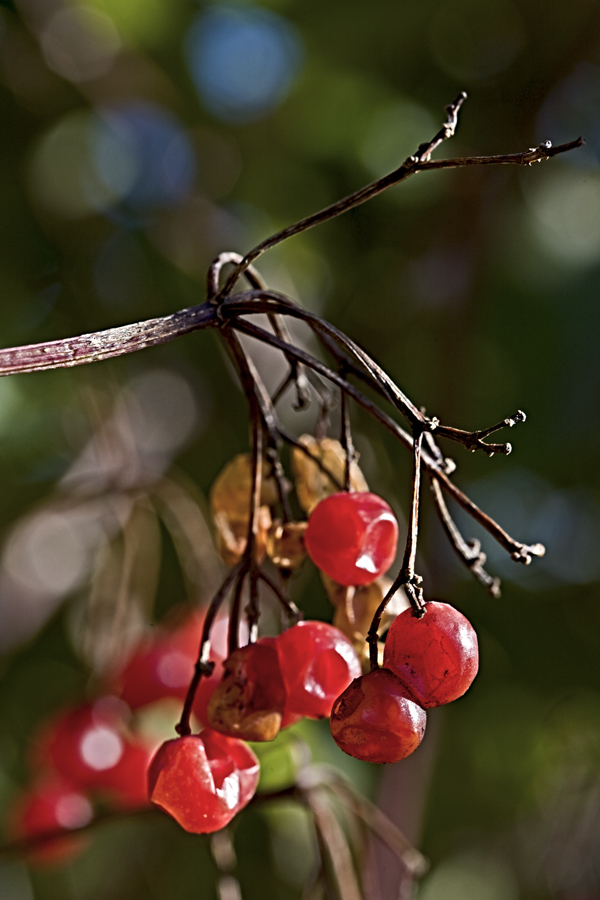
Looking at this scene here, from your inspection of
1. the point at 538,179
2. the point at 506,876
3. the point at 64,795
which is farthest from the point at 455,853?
the point at 538,179

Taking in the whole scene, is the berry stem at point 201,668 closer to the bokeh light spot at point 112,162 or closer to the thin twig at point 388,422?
the thin twig at point 388,422

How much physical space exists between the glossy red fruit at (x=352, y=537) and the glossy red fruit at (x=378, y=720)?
3.4 inches

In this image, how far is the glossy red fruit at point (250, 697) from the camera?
574 mm

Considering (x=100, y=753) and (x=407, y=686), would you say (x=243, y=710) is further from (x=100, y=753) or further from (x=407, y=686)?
(x=100, y=753)

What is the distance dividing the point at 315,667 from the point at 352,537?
0.31 feet

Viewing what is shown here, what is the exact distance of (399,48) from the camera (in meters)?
1.67

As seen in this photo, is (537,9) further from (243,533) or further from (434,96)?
(243,533)

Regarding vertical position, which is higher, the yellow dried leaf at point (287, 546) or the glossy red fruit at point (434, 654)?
the yellow dried leaf at point (287, 546)

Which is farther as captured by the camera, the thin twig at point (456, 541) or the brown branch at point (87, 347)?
the thin twig at point (456, 541)

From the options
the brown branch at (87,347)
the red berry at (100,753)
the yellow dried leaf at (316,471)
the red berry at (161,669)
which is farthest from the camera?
the red berry at (100,753)

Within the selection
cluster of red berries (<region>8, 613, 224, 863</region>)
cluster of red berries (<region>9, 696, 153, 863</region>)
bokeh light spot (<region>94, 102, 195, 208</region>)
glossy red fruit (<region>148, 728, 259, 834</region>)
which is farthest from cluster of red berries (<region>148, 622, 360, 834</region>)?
bokeh light spot (<region>94, 102, 195, 208</region>)

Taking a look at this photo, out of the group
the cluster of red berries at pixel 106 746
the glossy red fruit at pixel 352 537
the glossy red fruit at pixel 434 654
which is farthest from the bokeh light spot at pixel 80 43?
the glossy red fruit at pixel 434 654

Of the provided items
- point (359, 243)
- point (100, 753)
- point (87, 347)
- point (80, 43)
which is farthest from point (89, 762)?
point (80, 43)

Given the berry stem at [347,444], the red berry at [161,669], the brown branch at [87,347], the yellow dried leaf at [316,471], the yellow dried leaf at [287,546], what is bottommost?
the red berry at [161,669]
